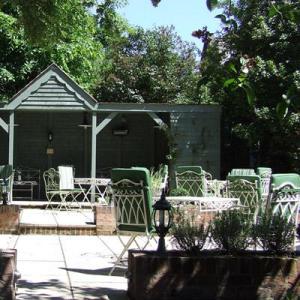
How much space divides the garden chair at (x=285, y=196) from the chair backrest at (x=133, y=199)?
1.24 meters

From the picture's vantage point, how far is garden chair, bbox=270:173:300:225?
578cm

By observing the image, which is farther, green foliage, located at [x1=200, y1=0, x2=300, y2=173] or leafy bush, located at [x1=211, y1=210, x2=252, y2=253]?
green foliage, located at [x1=200, y1=0, x2=300, y2=173]

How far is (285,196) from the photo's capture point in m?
5.87

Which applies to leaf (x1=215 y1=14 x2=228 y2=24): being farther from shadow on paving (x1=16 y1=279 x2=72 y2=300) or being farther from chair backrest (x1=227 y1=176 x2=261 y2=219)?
chair backrest (x1=227 y1=176 x2=261 y2=219)

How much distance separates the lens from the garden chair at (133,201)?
5.92m

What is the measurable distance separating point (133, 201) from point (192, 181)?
18.0ft

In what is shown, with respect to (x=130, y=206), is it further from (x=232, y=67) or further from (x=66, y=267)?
(x=232, y=67)

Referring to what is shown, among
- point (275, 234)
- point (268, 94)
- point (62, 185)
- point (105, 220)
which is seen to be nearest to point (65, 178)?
point (62, 185)

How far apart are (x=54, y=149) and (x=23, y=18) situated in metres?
8.99

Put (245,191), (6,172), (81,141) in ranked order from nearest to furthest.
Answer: (245,191)
(6,172)
(81,141)

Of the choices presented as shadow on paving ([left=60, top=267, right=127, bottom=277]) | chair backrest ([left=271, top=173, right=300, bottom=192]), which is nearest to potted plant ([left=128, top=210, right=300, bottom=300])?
chair backrest ([left=271, top=173, right=300, bottom=192])

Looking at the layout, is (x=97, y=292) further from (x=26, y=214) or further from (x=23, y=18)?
(x=26, y=214)

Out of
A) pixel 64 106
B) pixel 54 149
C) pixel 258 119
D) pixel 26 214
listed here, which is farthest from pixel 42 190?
pixel 258 119

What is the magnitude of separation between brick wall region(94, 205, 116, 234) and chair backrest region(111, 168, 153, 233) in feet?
11.4
